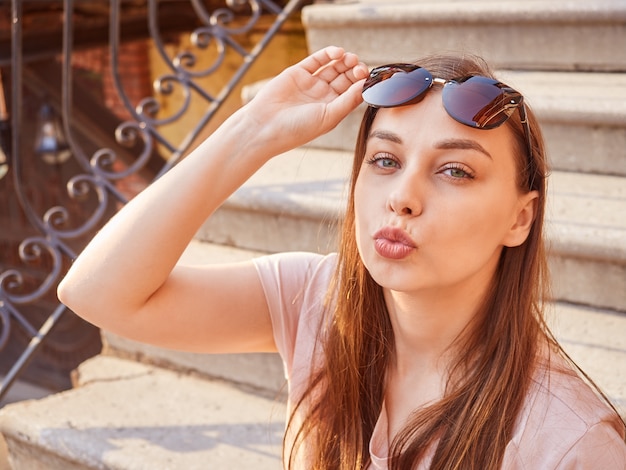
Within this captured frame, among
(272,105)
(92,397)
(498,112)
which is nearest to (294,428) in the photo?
(272,105)

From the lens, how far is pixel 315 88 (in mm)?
1680

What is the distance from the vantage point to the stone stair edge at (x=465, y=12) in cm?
267

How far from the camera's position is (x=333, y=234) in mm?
2404

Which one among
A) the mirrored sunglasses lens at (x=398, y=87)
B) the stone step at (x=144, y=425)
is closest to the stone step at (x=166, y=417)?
the stone step at (x=144, y=425)

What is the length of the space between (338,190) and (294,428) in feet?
3.32

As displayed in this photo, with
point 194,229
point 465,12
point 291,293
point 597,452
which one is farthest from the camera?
point 465,12

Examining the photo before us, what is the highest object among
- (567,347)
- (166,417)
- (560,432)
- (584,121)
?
(560,432)

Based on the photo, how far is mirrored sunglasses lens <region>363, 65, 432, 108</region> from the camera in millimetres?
1399

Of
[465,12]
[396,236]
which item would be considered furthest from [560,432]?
[465,12]

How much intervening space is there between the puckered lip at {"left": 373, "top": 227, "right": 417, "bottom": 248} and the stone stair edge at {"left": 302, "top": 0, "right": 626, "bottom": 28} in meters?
1.63

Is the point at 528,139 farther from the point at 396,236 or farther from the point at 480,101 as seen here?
the point at 396,236

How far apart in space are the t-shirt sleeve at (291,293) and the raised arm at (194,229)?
46 mm

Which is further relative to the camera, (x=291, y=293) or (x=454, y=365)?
(x=291, y=293)

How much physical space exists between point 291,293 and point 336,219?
676mm
